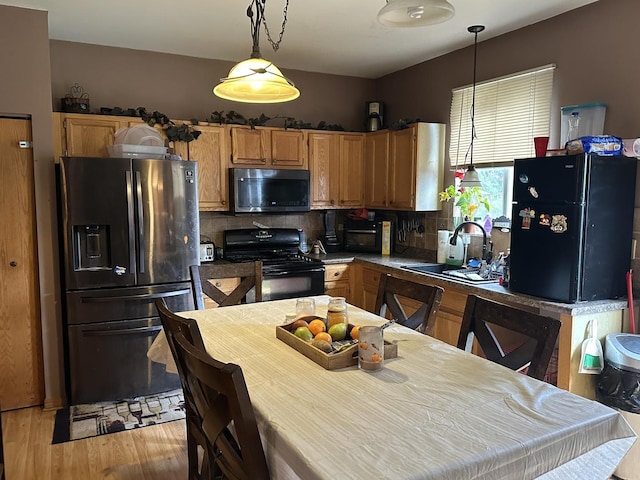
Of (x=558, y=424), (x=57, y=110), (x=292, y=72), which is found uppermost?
(x=292, y=72)

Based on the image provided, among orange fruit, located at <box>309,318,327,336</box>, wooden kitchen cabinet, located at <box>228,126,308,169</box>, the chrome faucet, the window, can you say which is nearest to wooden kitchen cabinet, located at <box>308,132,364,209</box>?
wooden kitchen cabinet, located at <box>228,126,308,169</box>

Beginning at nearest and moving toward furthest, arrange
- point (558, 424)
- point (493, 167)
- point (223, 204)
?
1. point (558, 424)
2. point (493, 167)
3. point (223, 204)

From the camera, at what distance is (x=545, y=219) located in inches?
106

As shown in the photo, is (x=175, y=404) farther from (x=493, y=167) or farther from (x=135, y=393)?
(x=493, y=167)

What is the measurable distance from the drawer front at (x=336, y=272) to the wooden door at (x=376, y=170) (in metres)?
0.71

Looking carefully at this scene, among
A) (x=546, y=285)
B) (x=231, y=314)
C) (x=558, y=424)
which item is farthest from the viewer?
(x=546, y=285)

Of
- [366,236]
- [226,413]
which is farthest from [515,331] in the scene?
[366,236]

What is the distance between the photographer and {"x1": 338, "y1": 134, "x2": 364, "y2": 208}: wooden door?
463cm

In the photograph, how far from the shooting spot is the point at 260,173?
4172mm

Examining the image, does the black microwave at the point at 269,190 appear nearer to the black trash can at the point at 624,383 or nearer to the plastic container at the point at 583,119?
the plastic container at the point at 583,119

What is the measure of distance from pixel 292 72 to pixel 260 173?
1.20m

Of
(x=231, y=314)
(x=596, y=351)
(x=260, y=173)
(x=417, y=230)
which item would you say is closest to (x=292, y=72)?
(x=260, y=173)

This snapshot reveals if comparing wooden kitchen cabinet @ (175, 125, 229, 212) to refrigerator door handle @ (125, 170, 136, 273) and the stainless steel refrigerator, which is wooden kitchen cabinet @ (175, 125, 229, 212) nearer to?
the stainless steel refrigerator

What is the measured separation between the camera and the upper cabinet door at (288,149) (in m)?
4.30
